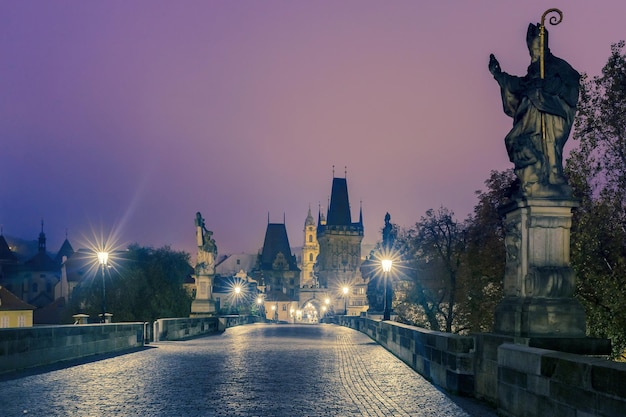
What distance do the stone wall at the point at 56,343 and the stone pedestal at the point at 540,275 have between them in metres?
9.22

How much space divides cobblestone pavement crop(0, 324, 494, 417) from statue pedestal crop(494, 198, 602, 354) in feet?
A: 4.50

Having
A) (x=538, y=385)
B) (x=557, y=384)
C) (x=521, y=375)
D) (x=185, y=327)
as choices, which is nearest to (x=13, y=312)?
(x=185, y=327)

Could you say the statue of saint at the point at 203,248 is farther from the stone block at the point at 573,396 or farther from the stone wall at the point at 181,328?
the stone block at the point at 573,396

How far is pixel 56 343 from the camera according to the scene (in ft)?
50.4

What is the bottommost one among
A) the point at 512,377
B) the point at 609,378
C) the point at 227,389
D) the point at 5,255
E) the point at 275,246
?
the point at 5,255

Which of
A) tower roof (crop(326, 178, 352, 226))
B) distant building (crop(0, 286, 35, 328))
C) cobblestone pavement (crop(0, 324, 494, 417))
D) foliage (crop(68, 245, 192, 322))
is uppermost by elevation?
tower roof (crop(326, 178, 352, 226))

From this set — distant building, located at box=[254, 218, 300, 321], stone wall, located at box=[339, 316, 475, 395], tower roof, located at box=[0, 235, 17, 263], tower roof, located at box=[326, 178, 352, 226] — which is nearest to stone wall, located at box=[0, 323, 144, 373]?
stone wall, located at box=[339, 316, 475, 395]

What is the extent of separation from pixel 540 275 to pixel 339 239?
175036 millimetres

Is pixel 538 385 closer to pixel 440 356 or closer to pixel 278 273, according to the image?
pixel 440 356

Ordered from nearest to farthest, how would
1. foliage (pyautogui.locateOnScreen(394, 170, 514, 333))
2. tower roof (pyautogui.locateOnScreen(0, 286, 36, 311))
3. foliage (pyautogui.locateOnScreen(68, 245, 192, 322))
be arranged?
1. foliage (pyautogui.locateOnScreen(394, 170, 514, 333))
2. foliage (pyautogui.locateOnScreen(68, 245, 192, 322))
3. tower roof (pyautogui.locateOnScreen(0, 286, 36, 311))

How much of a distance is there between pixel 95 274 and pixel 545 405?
68.2m

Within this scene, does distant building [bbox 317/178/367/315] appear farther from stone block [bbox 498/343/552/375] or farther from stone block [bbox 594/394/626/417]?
stone block [bbox 594/394/626/417]

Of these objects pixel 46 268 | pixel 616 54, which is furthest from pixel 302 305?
pixel 616 54

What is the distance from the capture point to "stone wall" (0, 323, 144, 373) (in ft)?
43.2
